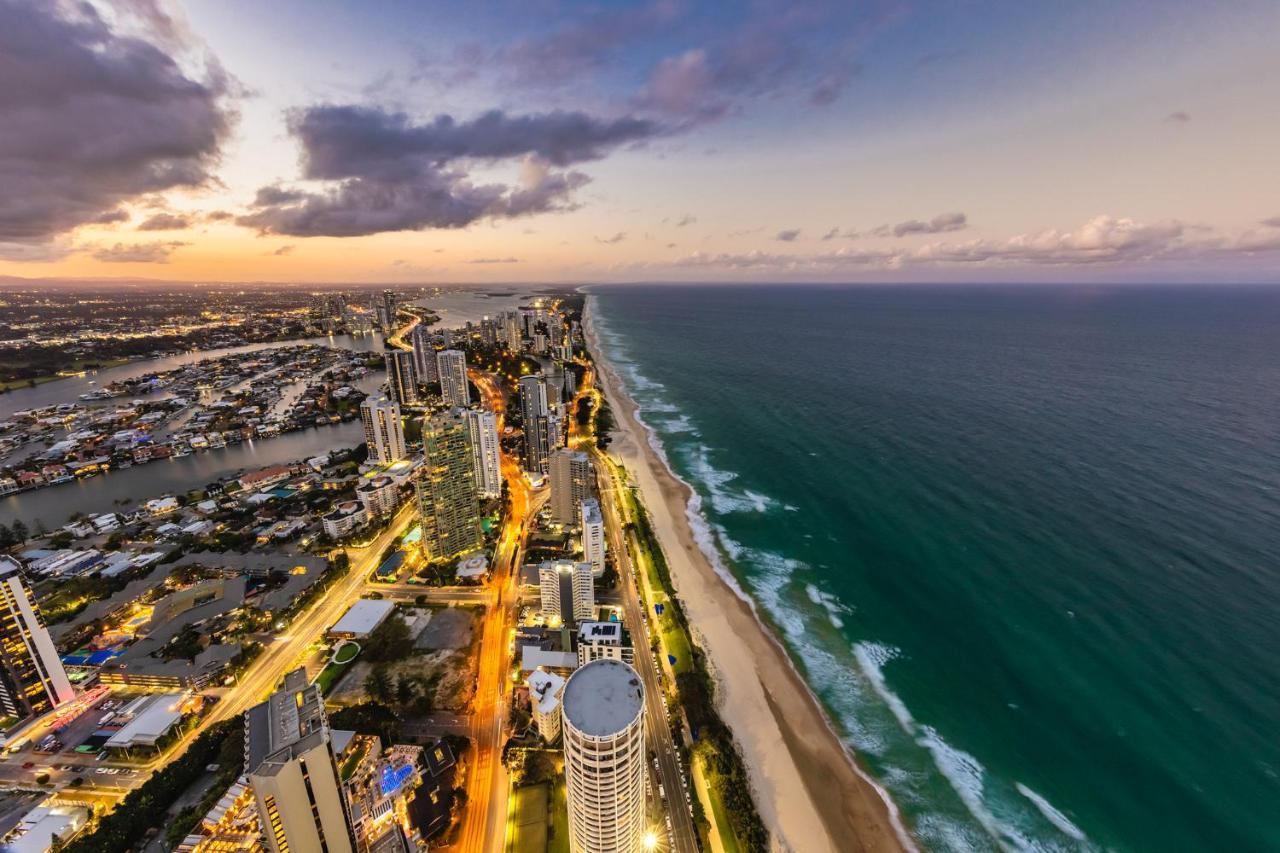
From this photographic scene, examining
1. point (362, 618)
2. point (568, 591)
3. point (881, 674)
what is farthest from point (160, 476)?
point (881, 674)

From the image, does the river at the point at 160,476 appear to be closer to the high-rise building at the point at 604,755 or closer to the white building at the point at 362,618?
the white building at the point at 362,618

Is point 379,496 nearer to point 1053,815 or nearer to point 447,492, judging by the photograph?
point 447,492

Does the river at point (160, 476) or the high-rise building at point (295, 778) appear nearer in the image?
the high-rise building at point (295, 778)

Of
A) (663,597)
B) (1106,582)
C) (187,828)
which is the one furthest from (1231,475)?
(187,828)

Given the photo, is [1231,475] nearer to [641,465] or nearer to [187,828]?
[641,465]

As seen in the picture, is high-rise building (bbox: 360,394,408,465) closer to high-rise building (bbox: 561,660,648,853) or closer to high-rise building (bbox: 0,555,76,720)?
high-rise building (bbox: 0,555,76,720)

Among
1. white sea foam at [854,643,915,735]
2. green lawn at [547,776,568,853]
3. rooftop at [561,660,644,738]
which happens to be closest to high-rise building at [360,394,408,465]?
green lawn at [547,776,568,853]

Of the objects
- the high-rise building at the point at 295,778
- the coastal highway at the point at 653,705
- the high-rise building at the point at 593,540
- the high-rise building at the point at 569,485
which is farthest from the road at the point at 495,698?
the coastal highway at the point at 653,705
